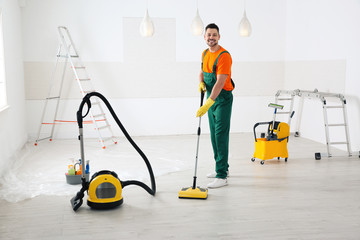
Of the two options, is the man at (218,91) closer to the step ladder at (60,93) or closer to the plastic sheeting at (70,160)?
the plastic sheeting at (70,160)

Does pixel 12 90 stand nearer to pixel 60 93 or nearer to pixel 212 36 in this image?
pixel 60 93

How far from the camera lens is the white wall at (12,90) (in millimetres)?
4879

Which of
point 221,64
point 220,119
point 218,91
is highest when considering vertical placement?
point 221,64

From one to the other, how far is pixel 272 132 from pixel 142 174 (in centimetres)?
173

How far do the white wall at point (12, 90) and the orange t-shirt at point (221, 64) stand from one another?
257 cm

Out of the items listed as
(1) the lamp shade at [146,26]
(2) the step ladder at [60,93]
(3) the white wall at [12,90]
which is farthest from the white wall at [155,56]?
(1) the lamp shade at [146,26]

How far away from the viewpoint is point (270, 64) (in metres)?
7.28

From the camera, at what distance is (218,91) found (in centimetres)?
369

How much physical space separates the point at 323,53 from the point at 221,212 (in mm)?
3793

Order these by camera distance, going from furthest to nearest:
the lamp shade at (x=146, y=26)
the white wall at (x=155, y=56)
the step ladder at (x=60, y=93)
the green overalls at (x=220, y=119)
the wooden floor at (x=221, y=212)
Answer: the white wall at (x=155, y=56) → the step ladder at (x=60, y=93) → the lamp shade at (x=146, y=26) → the green overalls at (x=220, y=119) → the wooden floor at (x=221, y=212)

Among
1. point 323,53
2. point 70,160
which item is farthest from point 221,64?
point 323,53

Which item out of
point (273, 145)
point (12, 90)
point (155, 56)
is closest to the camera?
point (273, 145)

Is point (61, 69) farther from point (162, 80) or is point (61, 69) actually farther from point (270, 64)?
point (270, 64)

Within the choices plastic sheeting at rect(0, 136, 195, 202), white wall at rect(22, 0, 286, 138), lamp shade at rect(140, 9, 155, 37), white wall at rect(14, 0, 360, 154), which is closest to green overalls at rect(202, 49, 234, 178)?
plastic sheeting at rect(0, 136, 195, 202)
